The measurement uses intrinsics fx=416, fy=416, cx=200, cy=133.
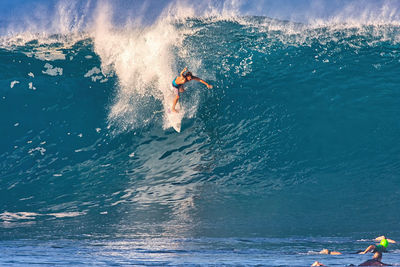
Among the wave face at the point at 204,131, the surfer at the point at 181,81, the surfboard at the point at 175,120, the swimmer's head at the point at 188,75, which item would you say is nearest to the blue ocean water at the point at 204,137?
the wave face at the point at 204,131

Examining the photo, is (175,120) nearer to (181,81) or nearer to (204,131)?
(204,131)

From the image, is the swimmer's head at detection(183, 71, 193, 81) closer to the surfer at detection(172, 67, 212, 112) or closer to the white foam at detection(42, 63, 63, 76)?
the surfer at detection(172, 67, 212, 112)

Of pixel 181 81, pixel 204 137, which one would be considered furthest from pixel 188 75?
pixel 204 137

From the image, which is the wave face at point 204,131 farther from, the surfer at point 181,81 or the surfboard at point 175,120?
the surfer at point 181,81

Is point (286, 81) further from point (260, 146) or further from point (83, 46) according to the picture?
point (83, 46)

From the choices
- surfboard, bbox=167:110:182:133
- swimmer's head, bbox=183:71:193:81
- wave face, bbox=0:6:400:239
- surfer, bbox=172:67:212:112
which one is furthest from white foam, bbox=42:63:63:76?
swimmer's head, bbox=183:71:193:81

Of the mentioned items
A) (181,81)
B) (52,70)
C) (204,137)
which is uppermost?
(52,70)

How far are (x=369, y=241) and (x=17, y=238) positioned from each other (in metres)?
5.21

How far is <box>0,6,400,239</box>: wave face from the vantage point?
23.5ft

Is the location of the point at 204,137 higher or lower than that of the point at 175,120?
lower

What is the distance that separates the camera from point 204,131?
8227 millimetres

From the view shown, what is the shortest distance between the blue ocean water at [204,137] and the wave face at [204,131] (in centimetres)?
3

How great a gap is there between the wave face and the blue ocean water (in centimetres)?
3

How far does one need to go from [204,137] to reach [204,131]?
0.42 feet
